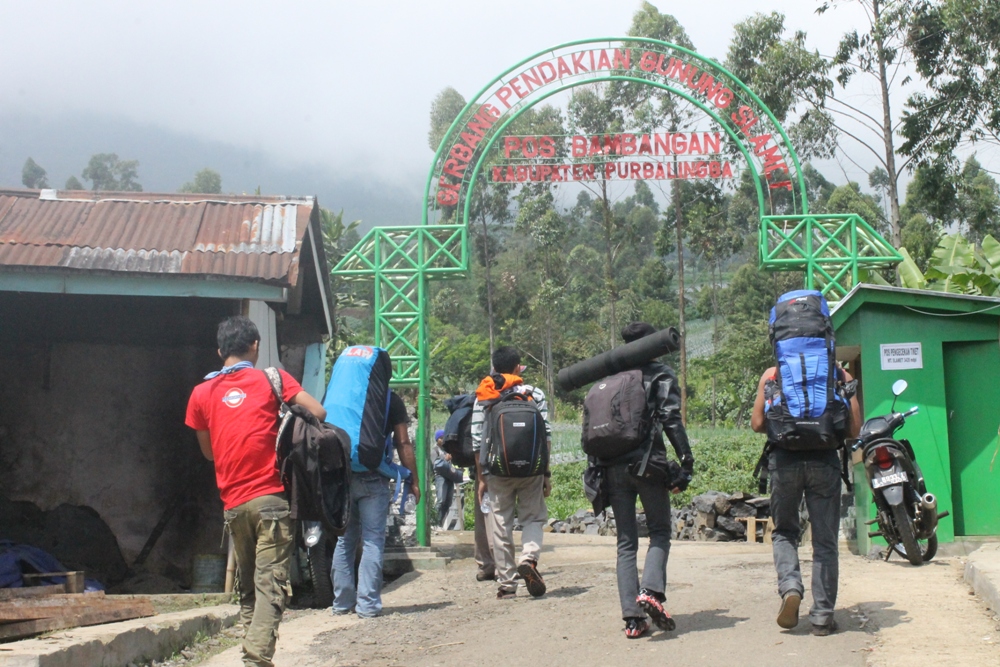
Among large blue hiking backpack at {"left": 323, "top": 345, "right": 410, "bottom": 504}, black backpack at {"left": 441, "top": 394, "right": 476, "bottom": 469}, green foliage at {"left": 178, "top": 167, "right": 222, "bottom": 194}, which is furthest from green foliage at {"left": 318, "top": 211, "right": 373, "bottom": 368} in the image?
green foliage at {"left": 178, "top": 167, "right": 222, "bottom": 194}

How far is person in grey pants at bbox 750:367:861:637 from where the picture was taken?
197 inches

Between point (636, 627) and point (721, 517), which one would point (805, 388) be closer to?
point (636, 627)

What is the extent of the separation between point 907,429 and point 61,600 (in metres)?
6.65

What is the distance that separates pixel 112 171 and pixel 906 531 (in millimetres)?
112828

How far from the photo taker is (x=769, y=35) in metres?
26.0

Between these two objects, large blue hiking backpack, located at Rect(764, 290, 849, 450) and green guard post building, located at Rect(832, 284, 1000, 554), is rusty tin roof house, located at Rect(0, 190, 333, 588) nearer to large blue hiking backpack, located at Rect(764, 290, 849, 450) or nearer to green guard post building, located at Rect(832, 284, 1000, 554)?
large blue hiking backpack, located at Rect(764, 290, 849, 450)

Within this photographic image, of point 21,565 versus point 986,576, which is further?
point 21,565

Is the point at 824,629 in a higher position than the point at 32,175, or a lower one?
lower

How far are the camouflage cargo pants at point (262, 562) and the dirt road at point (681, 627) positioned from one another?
72 cm

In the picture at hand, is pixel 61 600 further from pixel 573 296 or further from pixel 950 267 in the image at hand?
pixel 573 296

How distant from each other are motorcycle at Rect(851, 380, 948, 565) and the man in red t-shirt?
15.0 ft

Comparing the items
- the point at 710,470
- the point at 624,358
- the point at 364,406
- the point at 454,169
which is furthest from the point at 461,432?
the point at 710,470

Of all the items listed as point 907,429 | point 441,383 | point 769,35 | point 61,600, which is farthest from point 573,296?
point 61,600

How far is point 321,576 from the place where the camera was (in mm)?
7125
